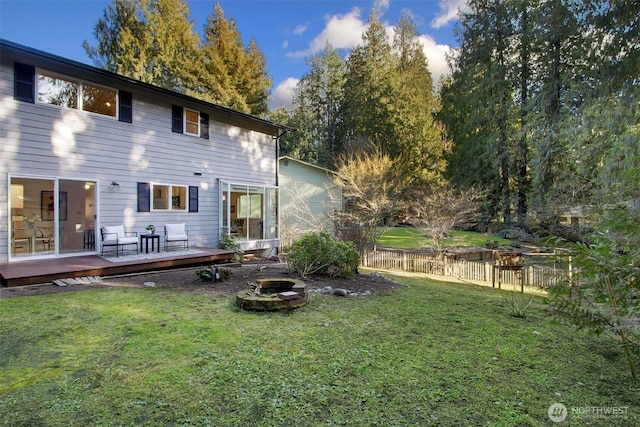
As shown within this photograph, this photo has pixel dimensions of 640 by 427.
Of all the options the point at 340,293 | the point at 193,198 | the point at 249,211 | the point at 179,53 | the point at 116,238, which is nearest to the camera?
the point at 340,293

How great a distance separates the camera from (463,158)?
2445 cm

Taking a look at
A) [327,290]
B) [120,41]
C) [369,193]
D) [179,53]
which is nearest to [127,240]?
[327,290]

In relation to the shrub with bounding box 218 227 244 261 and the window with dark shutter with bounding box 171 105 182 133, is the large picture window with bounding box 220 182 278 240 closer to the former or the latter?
the shrub with bounding box 218 227 244 261

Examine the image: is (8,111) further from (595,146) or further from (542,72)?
(542,72)

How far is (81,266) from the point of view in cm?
693

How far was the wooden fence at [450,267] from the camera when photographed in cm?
909

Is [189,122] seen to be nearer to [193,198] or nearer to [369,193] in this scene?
[193,198]

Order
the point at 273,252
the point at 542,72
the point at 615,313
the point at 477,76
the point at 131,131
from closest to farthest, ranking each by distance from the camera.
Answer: the point at 615,313, the point at 131,131, the point at 273,252, the point at 542,72, the point at 477,76

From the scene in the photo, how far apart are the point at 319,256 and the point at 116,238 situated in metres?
5.21

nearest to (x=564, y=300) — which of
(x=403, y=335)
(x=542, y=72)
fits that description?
(x=403, y=335)

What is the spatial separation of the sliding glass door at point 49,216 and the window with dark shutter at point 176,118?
288 cm

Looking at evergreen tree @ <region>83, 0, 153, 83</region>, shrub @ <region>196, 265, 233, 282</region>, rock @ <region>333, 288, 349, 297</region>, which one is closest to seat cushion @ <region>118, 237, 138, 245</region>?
shrub @ <region>196, 265, 233, 282</region>

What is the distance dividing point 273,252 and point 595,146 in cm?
1094

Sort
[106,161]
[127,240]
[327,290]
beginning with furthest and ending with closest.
A: [106,161], [127,240], [327,290]
